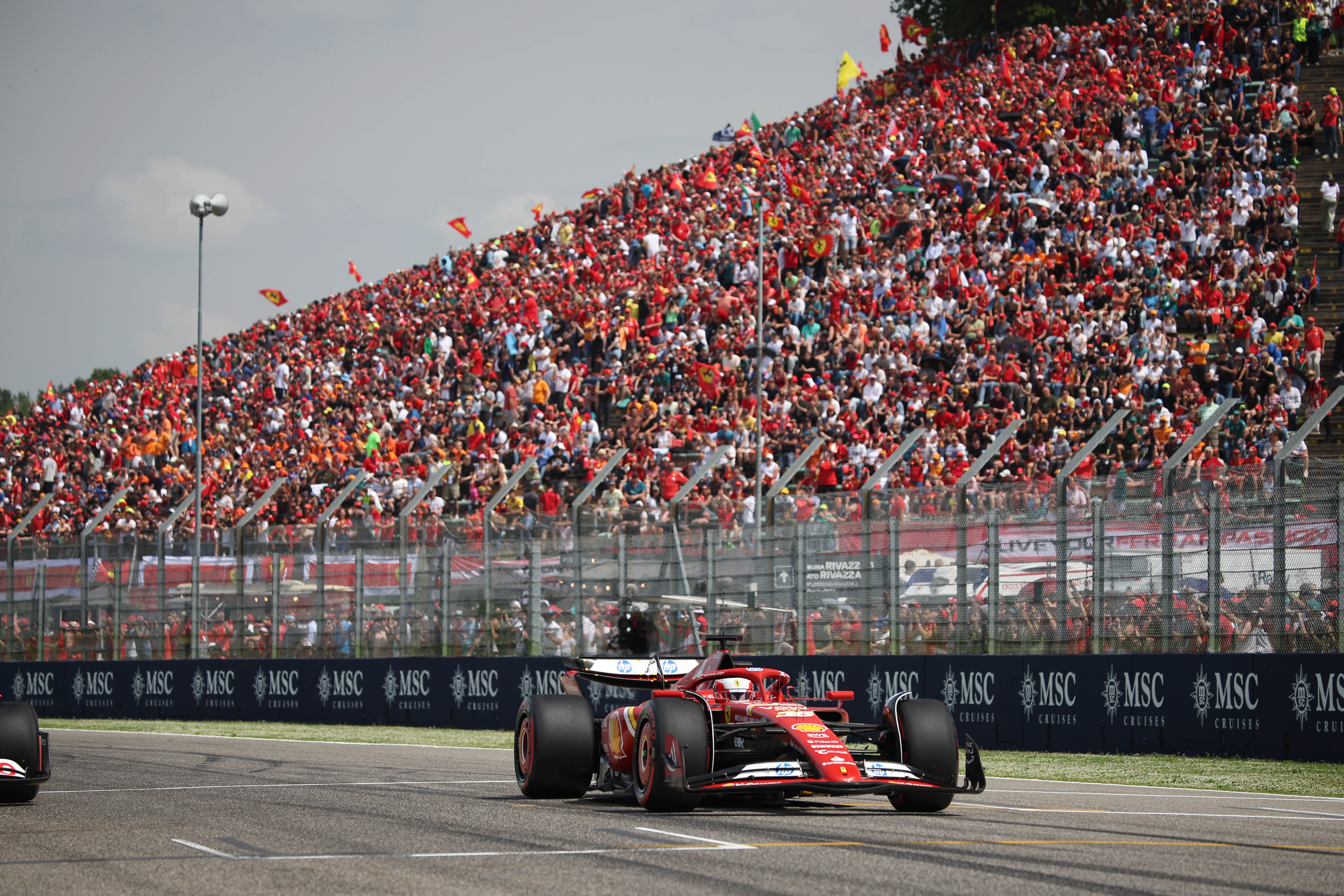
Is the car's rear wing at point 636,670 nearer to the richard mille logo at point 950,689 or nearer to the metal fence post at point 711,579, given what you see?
the richard mille logo at point 950,689

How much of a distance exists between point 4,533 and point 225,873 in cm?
3040

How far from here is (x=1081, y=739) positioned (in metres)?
15.8

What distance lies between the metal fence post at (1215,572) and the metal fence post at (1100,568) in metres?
1.13

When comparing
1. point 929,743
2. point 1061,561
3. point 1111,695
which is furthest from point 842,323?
point 929,743

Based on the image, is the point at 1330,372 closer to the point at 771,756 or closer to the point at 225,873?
the point at 771,756

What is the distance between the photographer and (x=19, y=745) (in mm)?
10609

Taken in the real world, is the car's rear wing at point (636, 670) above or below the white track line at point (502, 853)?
above

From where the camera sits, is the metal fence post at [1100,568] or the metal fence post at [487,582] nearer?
the metal fence post at [1100,568]

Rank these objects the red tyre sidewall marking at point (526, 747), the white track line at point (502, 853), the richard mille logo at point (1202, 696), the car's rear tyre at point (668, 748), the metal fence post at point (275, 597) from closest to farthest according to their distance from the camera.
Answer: the white track line at point (502, 853)
the car's rear tyre at point (668, 748)
the red tyre sidewall marking at point (526, 747)
the richard mille logo at point (1202, 696)
the metal fence post at point (275, 597)

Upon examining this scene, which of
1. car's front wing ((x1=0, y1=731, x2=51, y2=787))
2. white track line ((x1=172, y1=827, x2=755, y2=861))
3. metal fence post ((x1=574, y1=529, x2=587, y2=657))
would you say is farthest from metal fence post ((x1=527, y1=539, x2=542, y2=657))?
white track line ((x1=172, y1=827, x2=755, y2=861))

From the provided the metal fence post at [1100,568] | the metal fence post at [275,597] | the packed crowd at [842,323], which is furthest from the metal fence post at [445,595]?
the metal fence post at [1100,568]

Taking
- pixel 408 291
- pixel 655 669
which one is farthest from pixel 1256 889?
pixel 408 291

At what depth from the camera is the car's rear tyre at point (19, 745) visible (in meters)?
10.6

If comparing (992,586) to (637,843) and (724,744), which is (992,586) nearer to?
(724,744)
